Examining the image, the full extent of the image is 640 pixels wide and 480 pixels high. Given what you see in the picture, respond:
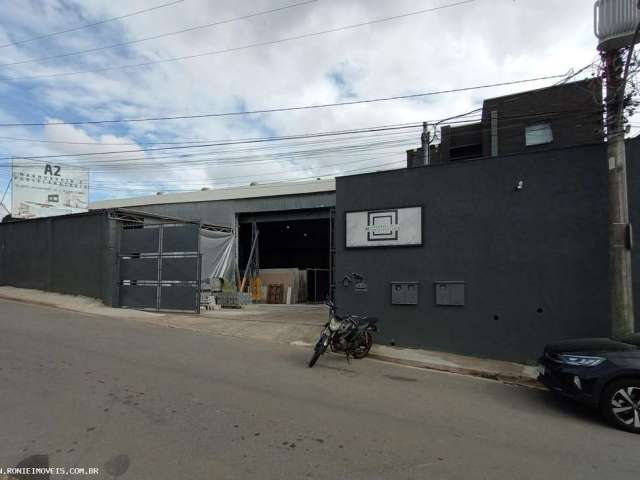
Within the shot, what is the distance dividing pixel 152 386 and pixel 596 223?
29.5 feet

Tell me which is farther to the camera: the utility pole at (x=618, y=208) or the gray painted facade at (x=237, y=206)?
the gray painted facade at (x=237, y=206)

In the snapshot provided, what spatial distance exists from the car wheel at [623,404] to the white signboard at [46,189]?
27.9 meters

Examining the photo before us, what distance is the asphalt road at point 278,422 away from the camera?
4355 mm

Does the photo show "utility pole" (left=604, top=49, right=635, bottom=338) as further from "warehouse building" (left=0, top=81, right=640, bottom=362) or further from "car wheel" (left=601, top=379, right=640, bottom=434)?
"car wheel" (left=601, top=379, right=640, bottom=434)

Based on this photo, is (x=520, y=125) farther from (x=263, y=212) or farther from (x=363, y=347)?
(x=363, y=347)

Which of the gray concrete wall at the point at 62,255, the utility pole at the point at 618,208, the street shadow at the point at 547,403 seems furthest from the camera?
the gray concrete wall at the point at 62,255

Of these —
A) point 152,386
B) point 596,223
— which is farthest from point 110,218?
point 596,223

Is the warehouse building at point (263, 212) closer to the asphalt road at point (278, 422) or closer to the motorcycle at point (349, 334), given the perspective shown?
the motorcycle at point (349, 334)

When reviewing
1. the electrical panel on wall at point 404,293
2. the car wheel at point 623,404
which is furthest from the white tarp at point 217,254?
the car wheel at point 623,404

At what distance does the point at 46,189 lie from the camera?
2681 centimetres

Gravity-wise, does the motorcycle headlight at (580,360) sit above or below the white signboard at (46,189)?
below

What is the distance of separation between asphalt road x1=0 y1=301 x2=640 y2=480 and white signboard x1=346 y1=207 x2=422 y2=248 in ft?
12.6

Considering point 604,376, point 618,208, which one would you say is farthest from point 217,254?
point 604,376

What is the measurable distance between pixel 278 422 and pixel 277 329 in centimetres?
841
